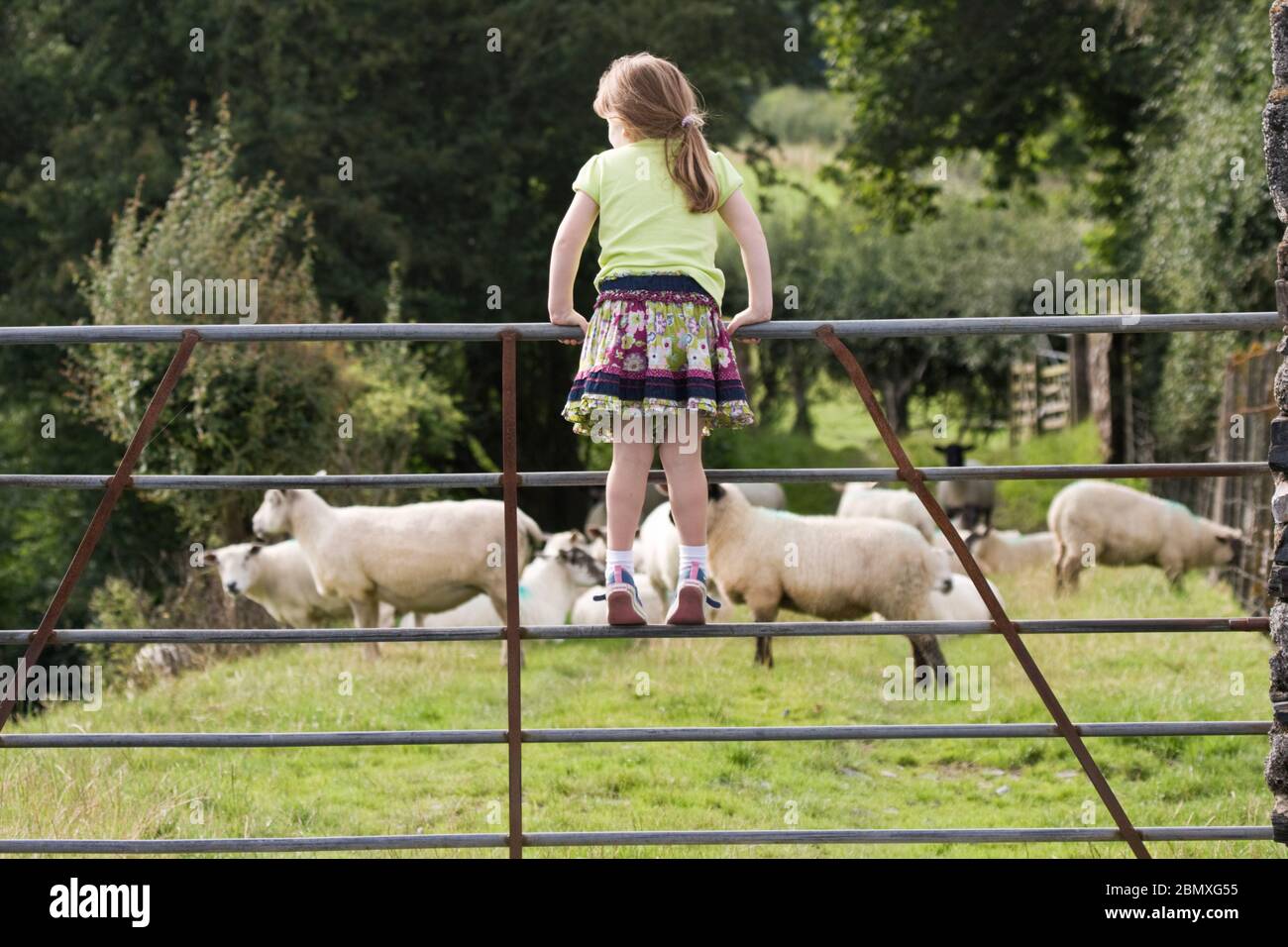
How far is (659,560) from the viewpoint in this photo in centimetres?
1145

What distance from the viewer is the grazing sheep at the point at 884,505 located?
1638cm

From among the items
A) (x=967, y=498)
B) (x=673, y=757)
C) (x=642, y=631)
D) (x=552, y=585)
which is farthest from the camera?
(x=967, y=498)

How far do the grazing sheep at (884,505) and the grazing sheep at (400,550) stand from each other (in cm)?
616

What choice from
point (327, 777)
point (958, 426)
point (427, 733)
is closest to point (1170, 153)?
point (327, 777)

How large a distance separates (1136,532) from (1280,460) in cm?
981

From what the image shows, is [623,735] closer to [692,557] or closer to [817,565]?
[692,557]

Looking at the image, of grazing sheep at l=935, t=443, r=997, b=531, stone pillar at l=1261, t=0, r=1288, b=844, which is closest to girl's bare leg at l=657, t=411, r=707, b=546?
stone pillar at l=1261, t=0, r=1288, b=844

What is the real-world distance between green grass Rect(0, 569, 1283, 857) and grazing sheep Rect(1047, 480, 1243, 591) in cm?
254

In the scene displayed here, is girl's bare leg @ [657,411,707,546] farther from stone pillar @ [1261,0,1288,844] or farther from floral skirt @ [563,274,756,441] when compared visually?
stone pillar @ [1261,0,1288,844]

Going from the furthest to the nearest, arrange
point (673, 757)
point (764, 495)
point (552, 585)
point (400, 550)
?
point (764, 495) < point (552, 585) < point (400, 550) < point (673, 757)

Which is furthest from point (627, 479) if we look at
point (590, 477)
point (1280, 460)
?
point (1280, 460)

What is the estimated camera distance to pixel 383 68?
74.6 ft

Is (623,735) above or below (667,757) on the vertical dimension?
above

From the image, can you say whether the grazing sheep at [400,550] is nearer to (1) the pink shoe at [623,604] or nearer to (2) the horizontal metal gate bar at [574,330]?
(1) the pink shoe at [623,604]
